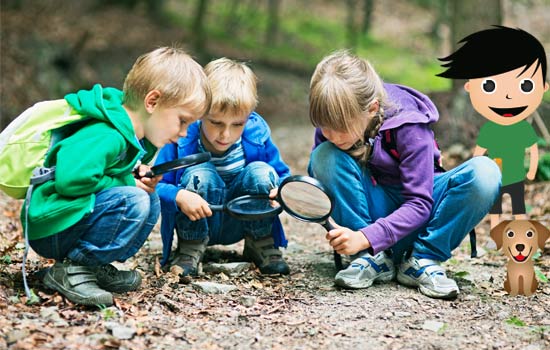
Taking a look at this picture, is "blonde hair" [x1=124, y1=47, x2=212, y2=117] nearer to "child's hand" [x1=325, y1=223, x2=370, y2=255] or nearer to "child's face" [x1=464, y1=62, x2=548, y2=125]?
"child's hand" [x1=325, y1=223, x2=370, y2=255]

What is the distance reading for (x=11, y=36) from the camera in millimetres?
10273

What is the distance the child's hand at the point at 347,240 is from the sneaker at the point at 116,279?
910 mm

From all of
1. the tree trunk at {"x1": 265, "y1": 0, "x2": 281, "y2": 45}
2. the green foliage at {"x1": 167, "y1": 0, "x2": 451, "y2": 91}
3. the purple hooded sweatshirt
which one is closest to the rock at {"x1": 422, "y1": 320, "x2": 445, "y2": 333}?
the purple hooded sweatshirt

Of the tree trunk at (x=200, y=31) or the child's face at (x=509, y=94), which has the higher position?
the tree trunk at (x=200, y=31)

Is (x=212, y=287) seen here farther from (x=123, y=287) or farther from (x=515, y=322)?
(x=515, y=322)

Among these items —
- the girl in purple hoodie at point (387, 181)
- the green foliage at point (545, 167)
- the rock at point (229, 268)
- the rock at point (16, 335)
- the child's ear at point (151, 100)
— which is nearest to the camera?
the rock at point (16, 335)

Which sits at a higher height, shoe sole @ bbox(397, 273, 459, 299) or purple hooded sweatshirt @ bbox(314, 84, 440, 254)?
purple hooded sweatshirt @ bbox(314, 84, 440, 254)

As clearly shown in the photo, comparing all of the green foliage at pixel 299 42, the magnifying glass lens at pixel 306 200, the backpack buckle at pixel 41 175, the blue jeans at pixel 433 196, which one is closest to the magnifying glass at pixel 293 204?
the magnifying glass lens at pixel 306 200

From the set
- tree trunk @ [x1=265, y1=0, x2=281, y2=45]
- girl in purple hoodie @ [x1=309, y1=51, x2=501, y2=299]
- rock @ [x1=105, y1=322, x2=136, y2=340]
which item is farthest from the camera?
tree trunk @ [x1=265, y1=0, x2=281, y2=45]

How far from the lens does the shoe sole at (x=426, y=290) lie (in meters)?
3.10

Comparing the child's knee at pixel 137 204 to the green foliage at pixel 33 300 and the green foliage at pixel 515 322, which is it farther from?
the green foliage at pixel 515 322

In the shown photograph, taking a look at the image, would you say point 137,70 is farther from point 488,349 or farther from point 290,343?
point 488,349

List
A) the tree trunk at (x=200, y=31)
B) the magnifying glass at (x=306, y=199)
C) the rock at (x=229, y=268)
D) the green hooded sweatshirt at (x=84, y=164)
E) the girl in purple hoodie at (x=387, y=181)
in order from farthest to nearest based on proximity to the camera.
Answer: the tree trunk at (x=200, y=31)
the rock at (x=229, y=268)
the girl in purple hoodie at (x=387, y=181)
the magnifying glass at (x=306, y=199)
the green hooded sweatshirt at (x=84, y=164)

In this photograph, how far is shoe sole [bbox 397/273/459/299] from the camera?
3.10 m
